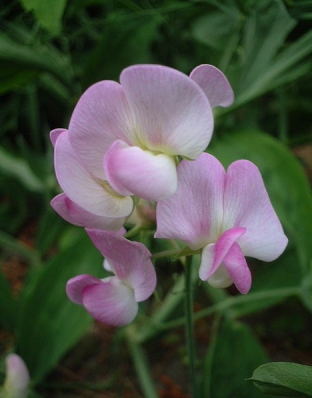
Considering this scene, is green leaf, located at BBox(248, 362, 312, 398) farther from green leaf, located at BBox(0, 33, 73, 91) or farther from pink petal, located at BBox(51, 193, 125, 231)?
green leaf, located at BBox(0, 33, 73, 91)

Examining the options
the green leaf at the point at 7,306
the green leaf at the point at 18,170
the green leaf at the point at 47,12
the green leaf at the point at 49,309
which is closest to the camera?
the green leaf at the point at 47,12

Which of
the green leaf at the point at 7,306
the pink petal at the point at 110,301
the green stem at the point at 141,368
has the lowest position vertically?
the green stem at the point at 141,368

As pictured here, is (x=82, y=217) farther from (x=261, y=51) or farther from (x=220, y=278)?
(x=261, y=51)

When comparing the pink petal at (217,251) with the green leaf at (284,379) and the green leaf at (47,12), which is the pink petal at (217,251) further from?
the green leaf at (47,12)

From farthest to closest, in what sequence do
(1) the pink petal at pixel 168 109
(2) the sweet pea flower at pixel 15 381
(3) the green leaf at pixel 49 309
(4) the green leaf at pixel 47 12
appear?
(3) the green leaf at pixel 49 309
(2) the sweet pea flower at pixel 15 381
(4) the green leaf at pixel 47 12
(1) the pink petal at pixel 168 109

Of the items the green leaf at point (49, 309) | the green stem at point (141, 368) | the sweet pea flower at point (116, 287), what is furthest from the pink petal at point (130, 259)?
the green stem at point (141, 368)

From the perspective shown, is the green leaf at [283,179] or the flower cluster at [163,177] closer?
the flower cluster at [163,177]
